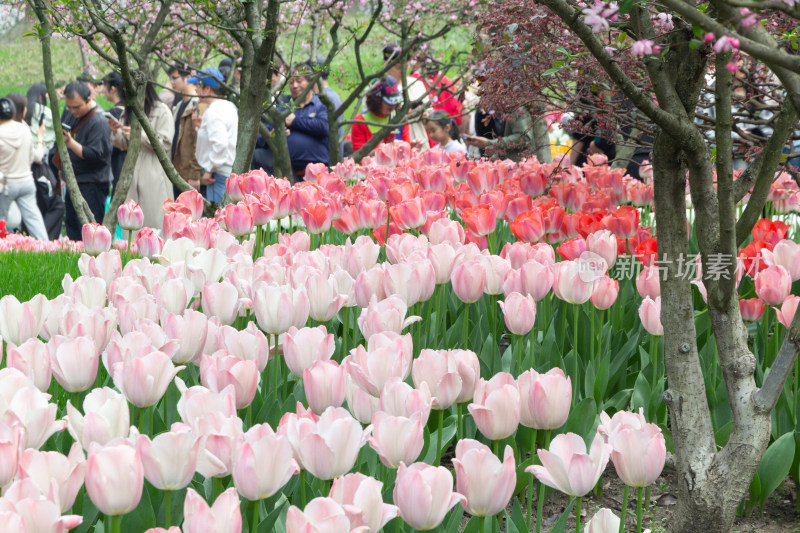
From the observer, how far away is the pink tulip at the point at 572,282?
2.69 meters

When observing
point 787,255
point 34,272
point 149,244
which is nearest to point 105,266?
point 149,244

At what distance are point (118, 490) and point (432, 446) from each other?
105 cm

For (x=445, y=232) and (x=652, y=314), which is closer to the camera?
(x=652, y=314)

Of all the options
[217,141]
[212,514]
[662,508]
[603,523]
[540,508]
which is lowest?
[662,508]

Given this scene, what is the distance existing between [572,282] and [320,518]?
164 centimetres

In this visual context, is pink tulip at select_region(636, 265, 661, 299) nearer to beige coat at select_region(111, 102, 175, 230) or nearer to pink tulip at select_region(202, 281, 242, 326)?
pink tulip at select_region(202, 281, 242, 326)

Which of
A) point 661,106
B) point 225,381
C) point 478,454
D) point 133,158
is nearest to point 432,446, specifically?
point 225,381

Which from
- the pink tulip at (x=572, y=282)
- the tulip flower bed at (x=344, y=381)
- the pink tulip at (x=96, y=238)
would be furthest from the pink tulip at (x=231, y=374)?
the pink tulip at (x=96, y=238)

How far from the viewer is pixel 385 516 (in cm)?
133

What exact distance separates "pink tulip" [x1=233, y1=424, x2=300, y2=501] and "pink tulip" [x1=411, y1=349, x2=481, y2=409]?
43cm

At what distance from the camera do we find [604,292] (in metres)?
2.77

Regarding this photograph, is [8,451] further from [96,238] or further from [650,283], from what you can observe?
[96,238]

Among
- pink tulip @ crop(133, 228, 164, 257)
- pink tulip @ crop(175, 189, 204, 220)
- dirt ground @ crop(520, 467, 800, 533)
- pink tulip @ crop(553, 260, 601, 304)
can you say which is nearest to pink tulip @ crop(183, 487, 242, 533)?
dirt ground @ crop(520, 467, 800, 533)

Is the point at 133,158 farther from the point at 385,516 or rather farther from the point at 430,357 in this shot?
the point at 385,516
